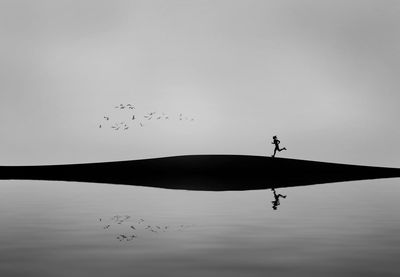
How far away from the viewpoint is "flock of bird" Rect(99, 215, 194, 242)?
67.7ft

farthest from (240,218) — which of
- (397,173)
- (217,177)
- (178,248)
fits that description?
(397,173)

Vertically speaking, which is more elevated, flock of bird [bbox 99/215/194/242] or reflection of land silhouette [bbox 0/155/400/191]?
reflection of land silhouette [bbox 0/155/400/191]

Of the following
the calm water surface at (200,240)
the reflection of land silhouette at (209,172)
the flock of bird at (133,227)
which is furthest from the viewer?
the reflection of land silhouette at (209,172)

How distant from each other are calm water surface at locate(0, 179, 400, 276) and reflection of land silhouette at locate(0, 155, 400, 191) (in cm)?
2227

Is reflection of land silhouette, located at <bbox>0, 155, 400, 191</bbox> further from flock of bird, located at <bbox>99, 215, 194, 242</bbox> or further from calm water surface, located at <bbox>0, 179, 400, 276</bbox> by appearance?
flock of bird, located at <bbox>99, 215, 194, 242</bbox>

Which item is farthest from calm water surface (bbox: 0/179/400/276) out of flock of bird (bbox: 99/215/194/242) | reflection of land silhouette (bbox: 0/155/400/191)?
reflection of land silhouette (bbox: 0/155/400/191)

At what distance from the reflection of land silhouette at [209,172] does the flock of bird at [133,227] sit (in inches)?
998

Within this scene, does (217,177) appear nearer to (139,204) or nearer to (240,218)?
(139,204)

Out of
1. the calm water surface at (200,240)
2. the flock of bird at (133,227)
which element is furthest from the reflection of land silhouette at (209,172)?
the flock of bird at (133,227)

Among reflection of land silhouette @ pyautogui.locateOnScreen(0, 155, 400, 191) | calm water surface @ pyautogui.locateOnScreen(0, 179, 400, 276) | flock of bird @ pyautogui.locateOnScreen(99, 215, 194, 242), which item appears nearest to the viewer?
calm water surface @ pyautogui.locateOnScreen(0, 179, 400, 276)

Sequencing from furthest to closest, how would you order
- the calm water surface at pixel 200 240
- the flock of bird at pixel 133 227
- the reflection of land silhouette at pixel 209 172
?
1. the reflection of land silhouette at pixel 209 172
2. the flock of bird at pixel 133 227
3. the calm water surface at pixel 200 240

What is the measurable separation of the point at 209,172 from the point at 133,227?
124 feet

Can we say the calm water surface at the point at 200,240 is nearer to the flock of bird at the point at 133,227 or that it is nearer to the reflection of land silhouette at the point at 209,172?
the flock of bird at the point at 133,227

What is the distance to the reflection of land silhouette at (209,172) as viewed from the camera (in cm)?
5678
